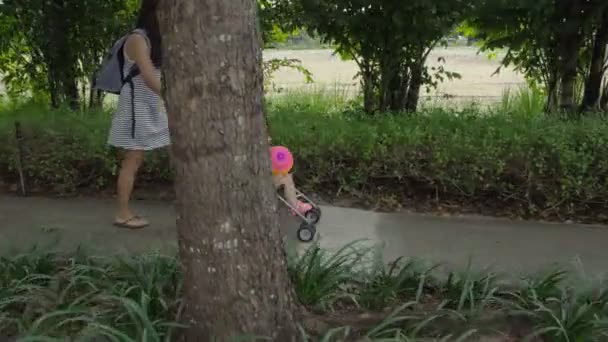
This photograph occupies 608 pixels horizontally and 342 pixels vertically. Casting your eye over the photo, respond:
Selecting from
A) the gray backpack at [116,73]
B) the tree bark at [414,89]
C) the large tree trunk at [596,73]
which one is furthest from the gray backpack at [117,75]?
the large tree trunk at [596,73]

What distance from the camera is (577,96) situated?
7645mm

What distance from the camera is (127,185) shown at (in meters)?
5.19

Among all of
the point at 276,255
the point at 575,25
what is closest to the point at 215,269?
the point at 276,255

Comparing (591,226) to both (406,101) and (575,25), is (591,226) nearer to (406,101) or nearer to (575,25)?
(575,25)

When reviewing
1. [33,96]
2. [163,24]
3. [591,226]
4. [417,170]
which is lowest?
[591,226]

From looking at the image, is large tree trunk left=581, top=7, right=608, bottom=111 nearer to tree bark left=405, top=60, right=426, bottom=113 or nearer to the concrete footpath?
tree bark left=405, top=60, right=426, bottom=113

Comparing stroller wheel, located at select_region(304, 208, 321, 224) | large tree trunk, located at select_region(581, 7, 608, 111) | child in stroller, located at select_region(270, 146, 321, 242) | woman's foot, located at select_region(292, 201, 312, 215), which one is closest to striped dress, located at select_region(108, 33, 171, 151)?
child in stroller, located at select_region(270, 146, 321, 242)

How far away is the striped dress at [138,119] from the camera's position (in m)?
4.94

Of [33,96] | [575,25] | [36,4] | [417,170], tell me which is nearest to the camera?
[417,170]

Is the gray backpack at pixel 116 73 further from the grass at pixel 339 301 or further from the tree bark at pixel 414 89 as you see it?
the tree bark at pixel 414 89

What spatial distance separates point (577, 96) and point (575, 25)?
3.31 ft

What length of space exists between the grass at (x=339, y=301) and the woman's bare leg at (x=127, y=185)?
1.11 metres

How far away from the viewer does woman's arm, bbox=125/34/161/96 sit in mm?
4673

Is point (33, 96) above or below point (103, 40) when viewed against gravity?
below
